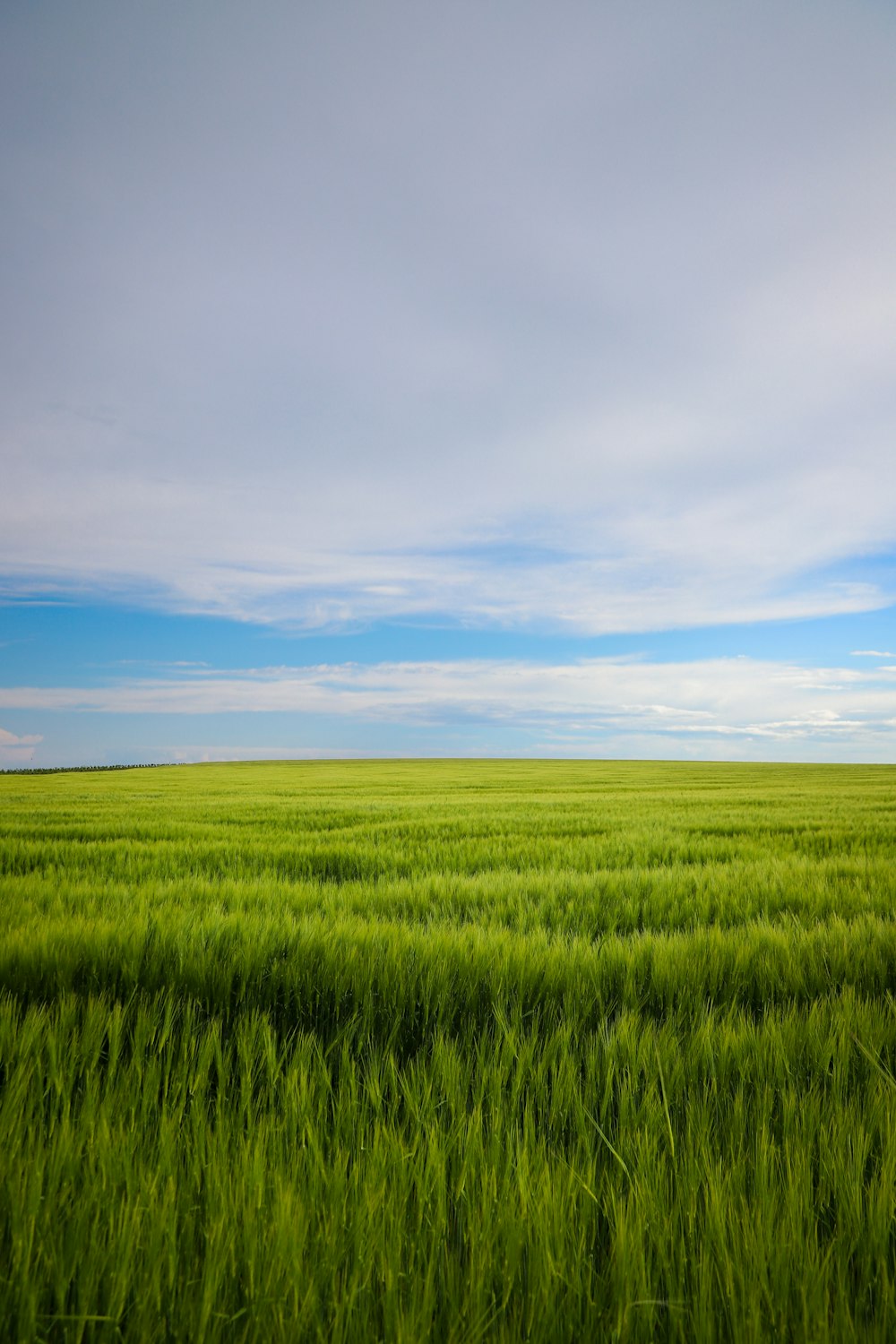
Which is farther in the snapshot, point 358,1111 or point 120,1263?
point 358,1111

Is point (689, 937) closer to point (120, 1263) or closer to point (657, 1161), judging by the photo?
point (657, 1161)

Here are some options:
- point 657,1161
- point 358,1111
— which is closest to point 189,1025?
point 358,1111

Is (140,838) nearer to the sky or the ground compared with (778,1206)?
nearer to the ground

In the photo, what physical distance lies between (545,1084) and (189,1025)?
102cm

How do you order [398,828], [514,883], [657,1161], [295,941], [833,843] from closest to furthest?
[657,1161] < [295,941] < [514,883] < [833,843] < [398,828]

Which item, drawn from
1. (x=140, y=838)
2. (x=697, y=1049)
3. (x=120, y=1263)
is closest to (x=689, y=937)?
(x=697, y=1049)

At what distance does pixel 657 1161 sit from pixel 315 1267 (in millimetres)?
688

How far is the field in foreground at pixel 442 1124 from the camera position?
899 mm

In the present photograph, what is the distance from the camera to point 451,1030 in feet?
6.43

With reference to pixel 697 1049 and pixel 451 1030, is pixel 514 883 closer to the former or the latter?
pixel 451 1030

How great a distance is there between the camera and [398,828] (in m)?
7.24

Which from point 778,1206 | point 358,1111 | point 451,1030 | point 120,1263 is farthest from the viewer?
point 451,1030

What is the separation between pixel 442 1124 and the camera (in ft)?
4.54

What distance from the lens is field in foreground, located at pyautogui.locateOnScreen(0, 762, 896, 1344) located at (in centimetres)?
90
